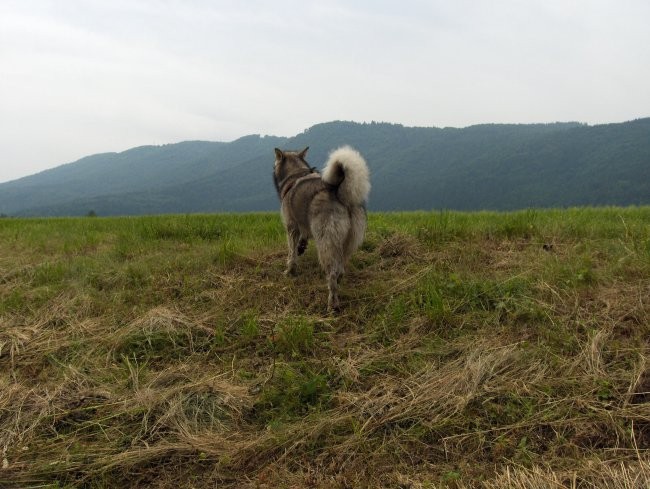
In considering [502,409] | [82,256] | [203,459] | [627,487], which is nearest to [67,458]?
[203,459]

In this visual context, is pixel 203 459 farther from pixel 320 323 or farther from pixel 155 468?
pixel 320 323

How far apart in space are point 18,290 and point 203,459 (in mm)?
4687

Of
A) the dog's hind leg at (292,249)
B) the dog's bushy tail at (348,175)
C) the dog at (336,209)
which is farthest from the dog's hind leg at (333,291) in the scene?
the dog's hind leg at (292,249)

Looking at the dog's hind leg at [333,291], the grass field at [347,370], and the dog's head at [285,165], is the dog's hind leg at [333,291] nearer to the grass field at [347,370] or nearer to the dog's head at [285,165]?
the grass field at [347,370]

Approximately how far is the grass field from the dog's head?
1.30 meters

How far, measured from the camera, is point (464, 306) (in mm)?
4680

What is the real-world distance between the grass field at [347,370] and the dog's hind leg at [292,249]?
0.49 ft

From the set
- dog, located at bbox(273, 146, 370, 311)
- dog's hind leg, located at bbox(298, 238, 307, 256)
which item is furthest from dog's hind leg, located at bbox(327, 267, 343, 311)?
dog's hind leg, located at bbox(298, 238, 307, 256)

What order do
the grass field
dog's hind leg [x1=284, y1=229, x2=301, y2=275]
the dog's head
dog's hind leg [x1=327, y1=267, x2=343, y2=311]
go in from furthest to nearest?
the dog's head
dog's hind leg [x1=284, y1=229, x2=301, y2=275]
dog's hind leg [x1=327, y1=267, x2=343, y2=311]
the grass field

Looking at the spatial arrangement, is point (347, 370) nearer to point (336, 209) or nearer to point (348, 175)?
point (336, 209)

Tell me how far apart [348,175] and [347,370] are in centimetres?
230

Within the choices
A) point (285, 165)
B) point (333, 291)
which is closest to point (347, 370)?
point (333, 291)

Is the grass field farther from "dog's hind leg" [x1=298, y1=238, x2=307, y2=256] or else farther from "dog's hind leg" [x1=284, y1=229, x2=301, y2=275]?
"dog's hind leg" [x1=298, y1=238, x2=307, y2=256]

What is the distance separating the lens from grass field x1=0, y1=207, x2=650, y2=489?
2887 millimetres
